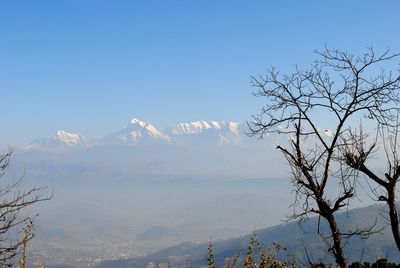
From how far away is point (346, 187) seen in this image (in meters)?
12.6

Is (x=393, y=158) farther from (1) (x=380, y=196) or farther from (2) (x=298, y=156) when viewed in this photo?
(2) (x=298, y=156)

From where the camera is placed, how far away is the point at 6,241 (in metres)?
12.7

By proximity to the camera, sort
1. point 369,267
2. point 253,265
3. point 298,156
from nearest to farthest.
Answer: point 253,265 → point 369,267 → point 298,156

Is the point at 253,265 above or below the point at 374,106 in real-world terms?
below

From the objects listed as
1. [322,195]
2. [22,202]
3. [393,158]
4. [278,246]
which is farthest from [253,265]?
[22,202]

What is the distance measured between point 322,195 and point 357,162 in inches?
50.2

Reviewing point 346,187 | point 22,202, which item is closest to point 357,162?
point 346,187

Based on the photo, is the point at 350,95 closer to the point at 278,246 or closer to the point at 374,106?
the point at 374,106

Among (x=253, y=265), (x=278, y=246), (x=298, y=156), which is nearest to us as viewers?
(x=253, y=265)

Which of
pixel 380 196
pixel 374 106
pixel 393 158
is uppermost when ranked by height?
pixel 374 106

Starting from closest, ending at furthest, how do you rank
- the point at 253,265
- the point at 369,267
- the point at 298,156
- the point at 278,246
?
1. the point at 253,265
2. the point at 278,246
3. the point at 369,267
4. the point at 298,156

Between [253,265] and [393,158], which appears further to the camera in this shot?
[393,158]

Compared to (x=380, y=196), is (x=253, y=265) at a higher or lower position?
lower

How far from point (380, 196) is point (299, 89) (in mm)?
3558
